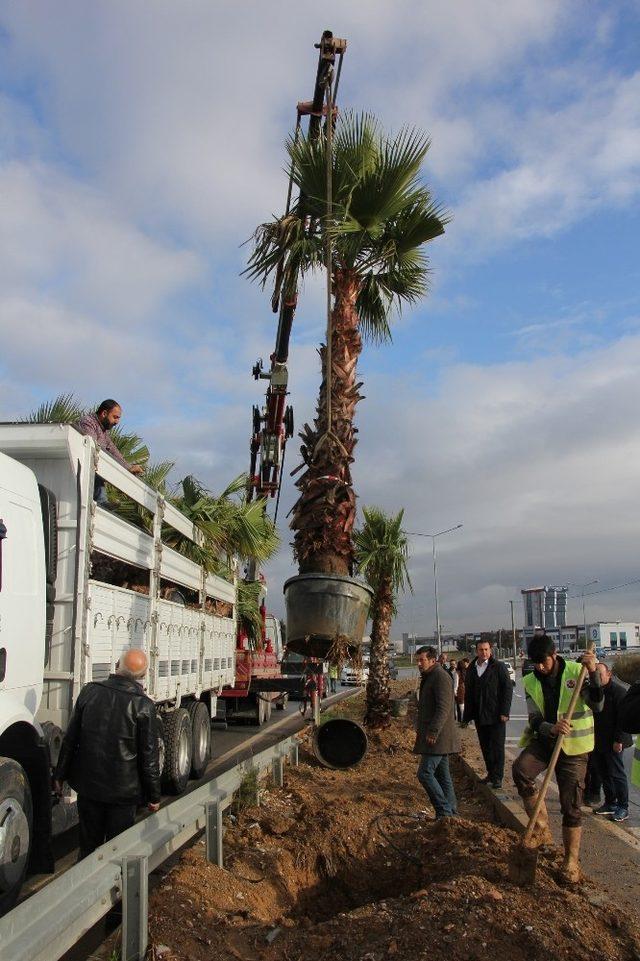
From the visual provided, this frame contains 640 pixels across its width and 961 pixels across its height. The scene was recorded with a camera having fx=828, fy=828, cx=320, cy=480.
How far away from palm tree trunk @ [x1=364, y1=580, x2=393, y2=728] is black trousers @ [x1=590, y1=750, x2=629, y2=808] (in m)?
8.15

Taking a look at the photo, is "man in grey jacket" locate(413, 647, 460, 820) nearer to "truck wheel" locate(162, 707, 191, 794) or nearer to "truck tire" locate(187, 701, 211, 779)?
"truck wheel" locate(162, 707, 191, 794)

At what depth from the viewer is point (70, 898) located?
3668mm

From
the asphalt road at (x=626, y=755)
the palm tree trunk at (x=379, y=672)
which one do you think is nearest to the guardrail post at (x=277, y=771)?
the asphalt road at (x=626, y=755)

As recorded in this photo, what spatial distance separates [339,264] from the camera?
8.39m

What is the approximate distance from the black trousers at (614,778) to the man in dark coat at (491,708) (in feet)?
4.18

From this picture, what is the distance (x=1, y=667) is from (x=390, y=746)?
387 inches

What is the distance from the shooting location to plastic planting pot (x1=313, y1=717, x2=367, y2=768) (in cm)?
1105

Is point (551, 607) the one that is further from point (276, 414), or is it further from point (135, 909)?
point (135, 909)

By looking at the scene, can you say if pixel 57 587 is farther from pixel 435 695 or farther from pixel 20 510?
pixel 435 695

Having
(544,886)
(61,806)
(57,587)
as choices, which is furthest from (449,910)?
A: (57,587)

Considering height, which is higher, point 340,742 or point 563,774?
point 563,774

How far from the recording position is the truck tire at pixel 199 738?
10.6 metres

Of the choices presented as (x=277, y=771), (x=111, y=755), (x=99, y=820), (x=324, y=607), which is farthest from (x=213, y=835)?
(x=277, y=771)

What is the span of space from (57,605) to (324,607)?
2028 millimetres
